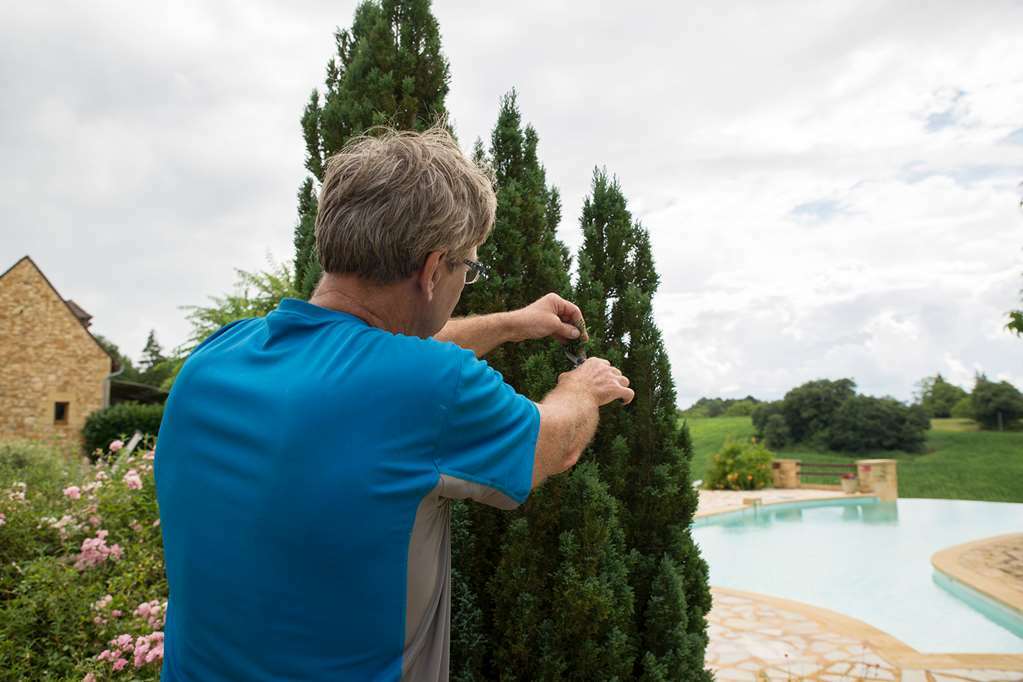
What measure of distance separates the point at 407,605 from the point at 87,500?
5.24m

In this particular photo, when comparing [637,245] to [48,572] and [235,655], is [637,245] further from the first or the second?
[48,572]

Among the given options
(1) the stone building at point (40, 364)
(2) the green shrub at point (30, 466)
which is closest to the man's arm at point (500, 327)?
(2) the green shrub at point (30, 466)

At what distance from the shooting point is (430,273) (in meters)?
1.55

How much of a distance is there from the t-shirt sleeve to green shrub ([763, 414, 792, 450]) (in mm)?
30731

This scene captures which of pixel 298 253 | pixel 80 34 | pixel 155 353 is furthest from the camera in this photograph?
pixel 155 353

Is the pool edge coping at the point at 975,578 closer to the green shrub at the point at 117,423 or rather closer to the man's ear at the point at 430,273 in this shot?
the man's ear at the point at 430,273

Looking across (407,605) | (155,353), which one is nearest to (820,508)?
(407,605)

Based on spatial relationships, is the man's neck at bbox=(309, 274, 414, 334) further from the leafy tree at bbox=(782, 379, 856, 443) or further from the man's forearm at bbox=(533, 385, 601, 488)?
the leafy tree at bbox=(782, 379, 856, 443)

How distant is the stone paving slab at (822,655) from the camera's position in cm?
589

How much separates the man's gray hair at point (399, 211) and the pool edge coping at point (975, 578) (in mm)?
9608

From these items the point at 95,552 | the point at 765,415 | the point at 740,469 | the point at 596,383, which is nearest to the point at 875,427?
the point at 765,415

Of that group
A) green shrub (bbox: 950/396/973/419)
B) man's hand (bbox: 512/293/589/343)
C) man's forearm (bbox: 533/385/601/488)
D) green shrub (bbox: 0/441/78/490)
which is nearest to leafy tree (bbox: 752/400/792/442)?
green shrub (bbox: 950/396/973/419)

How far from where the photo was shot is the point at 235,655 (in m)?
1.39

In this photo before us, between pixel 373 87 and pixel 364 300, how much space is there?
245cm
